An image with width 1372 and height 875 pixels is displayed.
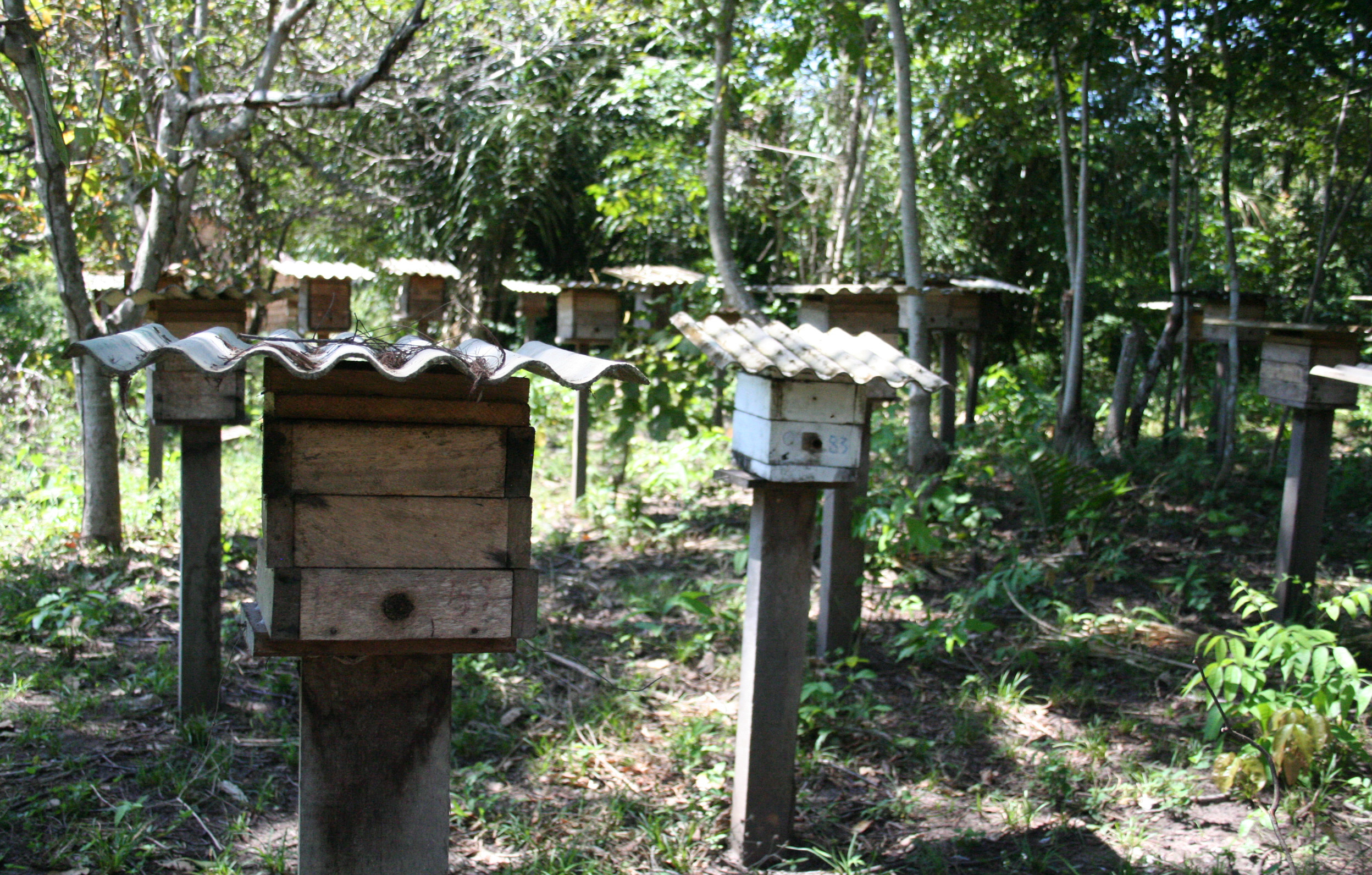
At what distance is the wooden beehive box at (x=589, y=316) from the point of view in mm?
8039

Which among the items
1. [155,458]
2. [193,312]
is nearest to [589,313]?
[155,458]

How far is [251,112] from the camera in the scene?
6.45m

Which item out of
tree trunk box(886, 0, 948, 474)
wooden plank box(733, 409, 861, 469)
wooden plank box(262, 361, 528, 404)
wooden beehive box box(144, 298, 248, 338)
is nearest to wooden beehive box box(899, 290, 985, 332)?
tree trunk box(886, 0, 948, 474)

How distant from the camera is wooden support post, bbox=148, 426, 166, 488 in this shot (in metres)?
7.38

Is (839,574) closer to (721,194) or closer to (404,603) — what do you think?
(721,194)

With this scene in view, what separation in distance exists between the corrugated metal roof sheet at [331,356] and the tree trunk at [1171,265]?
6.37 meters

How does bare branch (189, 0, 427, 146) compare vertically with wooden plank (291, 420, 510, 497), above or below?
above

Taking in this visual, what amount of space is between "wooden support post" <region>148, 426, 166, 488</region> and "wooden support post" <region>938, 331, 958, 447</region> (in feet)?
19.4

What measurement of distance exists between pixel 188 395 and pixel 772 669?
2452mm

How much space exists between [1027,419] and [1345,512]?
2.27 meters

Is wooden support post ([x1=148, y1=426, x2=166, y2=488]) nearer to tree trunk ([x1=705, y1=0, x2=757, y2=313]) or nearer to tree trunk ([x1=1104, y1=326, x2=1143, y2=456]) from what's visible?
tree trunk ([x1=705, y1=0, x2=757, y2=313])

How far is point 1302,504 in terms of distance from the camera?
507cm

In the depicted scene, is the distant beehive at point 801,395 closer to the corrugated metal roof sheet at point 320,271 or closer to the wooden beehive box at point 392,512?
the wooden beehive box at point 392,512

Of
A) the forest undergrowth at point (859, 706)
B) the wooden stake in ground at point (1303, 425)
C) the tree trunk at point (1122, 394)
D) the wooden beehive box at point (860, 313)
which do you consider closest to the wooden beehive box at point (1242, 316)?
the tree trunk at point (1122, 394)
